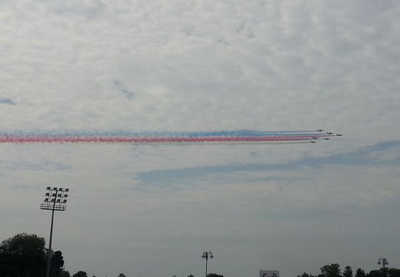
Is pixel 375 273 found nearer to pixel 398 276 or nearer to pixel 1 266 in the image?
pixel 398 276

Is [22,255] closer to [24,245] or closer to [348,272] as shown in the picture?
[24,245]

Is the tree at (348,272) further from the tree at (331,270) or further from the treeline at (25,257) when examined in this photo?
the treeline at (25,257)

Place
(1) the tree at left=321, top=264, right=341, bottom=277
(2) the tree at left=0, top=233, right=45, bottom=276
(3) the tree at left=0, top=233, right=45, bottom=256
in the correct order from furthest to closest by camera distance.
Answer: (1) the tree at left=321, top=264, right=341, bottom=277 < (3) the tree at left=0, top=233, right=45, bottom=256 < (2) the tree at left=0, top=233, right=45, bottom=276

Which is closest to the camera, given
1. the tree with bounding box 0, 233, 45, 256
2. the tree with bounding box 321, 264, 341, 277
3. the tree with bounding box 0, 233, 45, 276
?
the tree with bounding box 0, 233, 45, 276

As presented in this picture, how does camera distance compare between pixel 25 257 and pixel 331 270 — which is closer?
pixel 25 257

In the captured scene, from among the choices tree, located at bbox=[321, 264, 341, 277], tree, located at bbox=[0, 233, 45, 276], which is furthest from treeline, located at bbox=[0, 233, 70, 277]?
tree, located at bbox=[321, 264, 341, 277]

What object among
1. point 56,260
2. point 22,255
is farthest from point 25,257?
point 56,260

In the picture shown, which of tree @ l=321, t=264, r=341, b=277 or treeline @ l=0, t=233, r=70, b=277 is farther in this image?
tree @ l=321, t=264, r=341, b=277

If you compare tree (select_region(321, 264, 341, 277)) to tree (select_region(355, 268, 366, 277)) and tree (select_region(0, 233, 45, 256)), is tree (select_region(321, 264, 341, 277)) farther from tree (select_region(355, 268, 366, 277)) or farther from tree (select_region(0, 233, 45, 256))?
tree (select_region(0, 233, 45, 256))

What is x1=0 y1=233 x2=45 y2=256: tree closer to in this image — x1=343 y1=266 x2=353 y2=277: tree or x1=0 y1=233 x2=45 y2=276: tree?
x1=0 y1=233 x2=45 y2=276: tree

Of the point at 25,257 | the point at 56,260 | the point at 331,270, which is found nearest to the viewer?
the point at 25,257

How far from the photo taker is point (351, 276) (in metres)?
194

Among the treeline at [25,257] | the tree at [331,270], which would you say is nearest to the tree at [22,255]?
the treeline at [25,257]

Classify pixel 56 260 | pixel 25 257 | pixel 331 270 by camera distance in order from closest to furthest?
pixel 25 257
pixel 56 260
pixel 331 270
